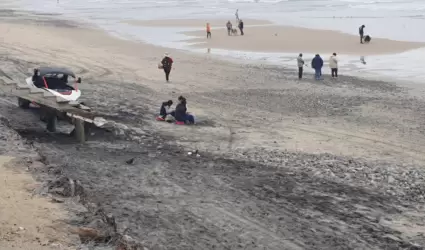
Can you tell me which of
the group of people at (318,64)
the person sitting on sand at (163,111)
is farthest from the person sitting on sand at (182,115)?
the group of people at (318,64)

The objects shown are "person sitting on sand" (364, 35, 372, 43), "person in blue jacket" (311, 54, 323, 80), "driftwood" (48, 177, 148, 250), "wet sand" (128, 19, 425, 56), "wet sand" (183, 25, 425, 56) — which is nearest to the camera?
"driftwood" (48, 177, 148, 250)

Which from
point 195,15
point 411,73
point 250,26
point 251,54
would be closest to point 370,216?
point 411,73

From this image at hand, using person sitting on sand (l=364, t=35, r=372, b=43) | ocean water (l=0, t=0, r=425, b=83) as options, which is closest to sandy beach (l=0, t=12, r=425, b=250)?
ocean water (l=0, t=0, r=425, b=83)

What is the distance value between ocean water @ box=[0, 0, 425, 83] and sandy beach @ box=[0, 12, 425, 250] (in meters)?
5.63

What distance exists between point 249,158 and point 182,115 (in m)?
4.29

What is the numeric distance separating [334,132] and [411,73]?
1320cm

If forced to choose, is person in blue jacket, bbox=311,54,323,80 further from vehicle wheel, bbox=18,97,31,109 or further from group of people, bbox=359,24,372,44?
vehicle wheel, bbox=18,97,31,109

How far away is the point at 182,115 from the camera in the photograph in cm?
1911

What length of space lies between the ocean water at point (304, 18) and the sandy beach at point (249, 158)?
5.63 m

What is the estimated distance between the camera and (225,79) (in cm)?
2850

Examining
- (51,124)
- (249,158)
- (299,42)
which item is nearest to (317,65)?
(299,42)

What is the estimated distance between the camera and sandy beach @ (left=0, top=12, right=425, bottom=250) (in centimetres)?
1069

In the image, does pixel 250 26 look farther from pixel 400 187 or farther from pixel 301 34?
pixel 400 187

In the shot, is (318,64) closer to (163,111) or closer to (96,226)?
(163,111)
